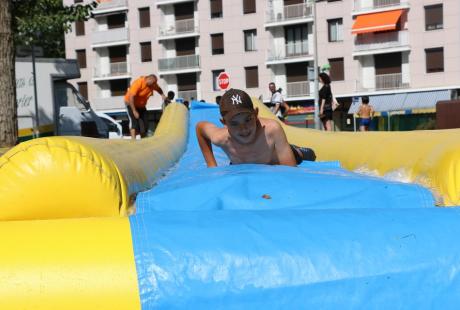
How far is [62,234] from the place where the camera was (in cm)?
152

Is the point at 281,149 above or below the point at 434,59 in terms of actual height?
below

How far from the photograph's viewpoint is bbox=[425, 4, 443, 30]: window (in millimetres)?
26062

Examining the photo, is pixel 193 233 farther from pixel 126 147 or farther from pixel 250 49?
pixel 250 49

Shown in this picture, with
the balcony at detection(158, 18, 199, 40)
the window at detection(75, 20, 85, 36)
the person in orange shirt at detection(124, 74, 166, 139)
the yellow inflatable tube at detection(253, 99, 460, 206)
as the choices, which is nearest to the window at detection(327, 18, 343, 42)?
the balcony at detection(158, 18, 199, 40)

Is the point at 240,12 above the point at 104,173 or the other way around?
above

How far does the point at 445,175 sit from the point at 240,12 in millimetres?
29007

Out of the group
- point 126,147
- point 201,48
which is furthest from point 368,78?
point 126,147

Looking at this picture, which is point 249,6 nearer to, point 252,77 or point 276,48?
point 276,48

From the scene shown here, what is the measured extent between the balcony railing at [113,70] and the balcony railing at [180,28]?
9.74 feet

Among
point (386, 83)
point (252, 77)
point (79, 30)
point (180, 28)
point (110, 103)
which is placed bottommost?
point (110, 103)

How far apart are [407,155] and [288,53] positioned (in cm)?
2731

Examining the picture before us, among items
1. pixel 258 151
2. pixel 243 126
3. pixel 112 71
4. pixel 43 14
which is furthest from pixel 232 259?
pixel 112 71

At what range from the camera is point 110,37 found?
33.2m

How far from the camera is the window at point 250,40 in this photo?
1189 inches
